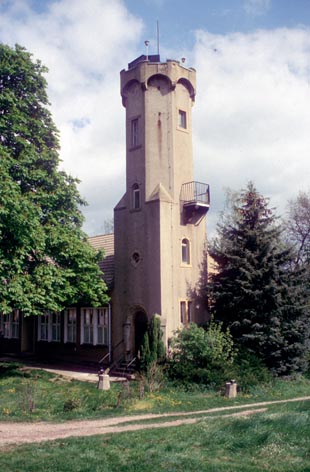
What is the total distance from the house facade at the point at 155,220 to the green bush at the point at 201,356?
1.41m

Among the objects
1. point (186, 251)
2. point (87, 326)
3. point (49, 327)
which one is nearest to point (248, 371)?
point (186, 251)

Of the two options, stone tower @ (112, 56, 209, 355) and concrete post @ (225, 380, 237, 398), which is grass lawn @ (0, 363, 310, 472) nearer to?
concrete post @ (225, 380, 237, 398)

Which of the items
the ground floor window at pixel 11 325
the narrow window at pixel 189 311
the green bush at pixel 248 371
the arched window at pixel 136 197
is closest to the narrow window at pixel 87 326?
the narrow window at pixel 189 311

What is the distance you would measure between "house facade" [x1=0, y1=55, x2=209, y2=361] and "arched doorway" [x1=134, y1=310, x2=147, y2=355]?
0.17 ft

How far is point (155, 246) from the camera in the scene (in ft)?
79.5

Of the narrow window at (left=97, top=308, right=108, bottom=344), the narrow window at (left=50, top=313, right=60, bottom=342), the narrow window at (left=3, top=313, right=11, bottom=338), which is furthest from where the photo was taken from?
the narrow window at (left=3, top=313, right=11, bottom=338)

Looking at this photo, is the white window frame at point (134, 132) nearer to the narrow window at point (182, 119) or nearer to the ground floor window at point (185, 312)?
the narrow window at point (182, 119)

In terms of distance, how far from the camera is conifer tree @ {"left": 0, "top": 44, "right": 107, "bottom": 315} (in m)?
19.7

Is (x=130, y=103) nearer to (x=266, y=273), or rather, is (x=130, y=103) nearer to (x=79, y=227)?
(x=79, y=227)

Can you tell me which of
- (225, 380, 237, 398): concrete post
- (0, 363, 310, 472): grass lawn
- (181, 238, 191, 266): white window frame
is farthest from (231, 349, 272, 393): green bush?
(181, 238, 191, 266): white window frame

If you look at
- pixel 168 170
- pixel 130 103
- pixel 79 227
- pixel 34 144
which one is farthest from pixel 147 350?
pixel 130 103

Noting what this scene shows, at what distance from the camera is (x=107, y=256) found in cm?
2917

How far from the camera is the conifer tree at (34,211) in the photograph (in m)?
19.7

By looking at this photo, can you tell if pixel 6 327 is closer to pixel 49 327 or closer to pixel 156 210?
pixel 49 327
